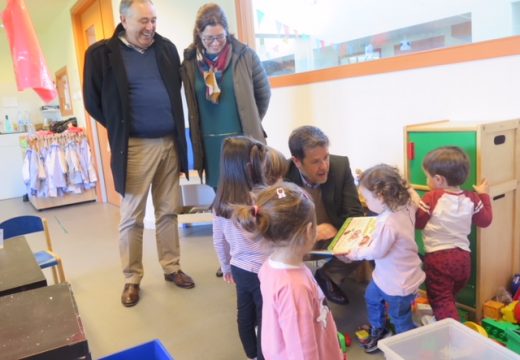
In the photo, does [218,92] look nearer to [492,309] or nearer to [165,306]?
[165,306]

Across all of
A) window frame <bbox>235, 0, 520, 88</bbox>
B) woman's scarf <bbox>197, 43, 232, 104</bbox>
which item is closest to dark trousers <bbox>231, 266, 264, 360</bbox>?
woman's scarf <bbox>197, 43, 232, 104</bbox>

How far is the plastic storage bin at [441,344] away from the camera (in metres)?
1.35

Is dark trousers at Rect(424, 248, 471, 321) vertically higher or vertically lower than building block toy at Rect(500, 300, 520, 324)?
higher

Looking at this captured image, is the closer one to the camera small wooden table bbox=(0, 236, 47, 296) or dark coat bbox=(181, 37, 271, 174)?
small wooden table bbox=(0, 236, 47, 296)

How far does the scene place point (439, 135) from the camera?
1839mm

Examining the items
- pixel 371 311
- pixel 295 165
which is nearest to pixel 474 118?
pixel 295 165

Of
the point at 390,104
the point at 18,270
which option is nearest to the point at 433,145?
the point at 390,104

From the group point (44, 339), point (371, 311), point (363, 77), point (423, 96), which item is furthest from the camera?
point (363, 77)

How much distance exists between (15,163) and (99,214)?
8.59 feet

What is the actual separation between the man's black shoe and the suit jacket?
0.31m

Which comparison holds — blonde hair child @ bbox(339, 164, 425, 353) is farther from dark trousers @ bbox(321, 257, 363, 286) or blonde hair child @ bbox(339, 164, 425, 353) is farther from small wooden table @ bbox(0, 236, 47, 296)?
small wooden table @ bbox(0, 236, 47, 296)

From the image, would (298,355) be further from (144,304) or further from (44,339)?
(144,304)

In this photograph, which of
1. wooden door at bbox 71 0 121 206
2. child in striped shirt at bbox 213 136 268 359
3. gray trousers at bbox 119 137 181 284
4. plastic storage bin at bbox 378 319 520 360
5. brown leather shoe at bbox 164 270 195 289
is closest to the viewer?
plastic storage bin at bbox 378 319 520 360

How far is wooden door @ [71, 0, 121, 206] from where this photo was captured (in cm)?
445
